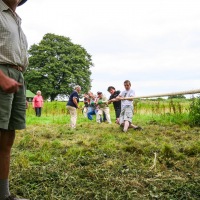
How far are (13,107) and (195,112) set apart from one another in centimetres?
788

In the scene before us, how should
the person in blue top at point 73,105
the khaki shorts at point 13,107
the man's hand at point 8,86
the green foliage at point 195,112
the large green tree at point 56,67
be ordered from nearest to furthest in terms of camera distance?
the man's hand at point 8,86 → the khaki shorts at point 13,107 → the green foliage at point 195,112 → the person in blue top at point 73,105 → the large green tree at point 56,67

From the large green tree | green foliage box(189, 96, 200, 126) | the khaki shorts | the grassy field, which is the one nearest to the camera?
the khaki shorts

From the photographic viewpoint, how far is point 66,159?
382 cm

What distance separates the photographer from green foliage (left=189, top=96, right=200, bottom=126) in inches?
357

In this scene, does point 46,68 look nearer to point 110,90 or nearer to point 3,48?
point 110,90

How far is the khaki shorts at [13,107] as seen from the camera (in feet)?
6.87

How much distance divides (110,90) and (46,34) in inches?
1265

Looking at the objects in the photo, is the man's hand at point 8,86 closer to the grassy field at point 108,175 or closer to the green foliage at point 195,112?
the grassy field at point 108,175

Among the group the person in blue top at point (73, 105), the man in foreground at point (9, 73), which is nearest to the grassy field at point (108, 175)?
the man in foreground at point (9, 73)

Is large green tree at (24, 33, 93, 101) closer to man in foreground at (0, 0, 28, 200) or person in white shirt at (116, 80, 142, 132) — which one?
person in white shirt at (116, 80, 142, 132)

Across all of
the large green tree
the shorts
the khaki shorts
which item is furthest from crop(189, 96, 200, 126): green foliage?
the large green tree

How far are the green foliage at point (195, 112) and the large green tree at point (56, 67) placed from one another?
1083 inches

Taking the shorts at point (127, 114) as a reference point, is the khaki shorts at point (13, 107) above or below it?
above

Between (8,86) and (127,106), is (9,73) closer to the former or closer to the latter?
(8,86)
